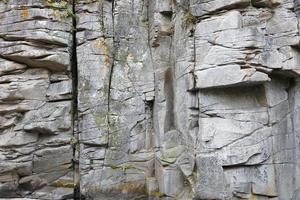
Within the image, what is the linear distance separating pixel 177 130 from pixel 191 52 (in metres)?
2.51

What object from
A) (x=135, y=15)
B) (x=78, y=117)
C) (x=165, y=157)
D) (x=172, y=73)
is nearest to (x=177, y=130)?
(x=165, y=157)

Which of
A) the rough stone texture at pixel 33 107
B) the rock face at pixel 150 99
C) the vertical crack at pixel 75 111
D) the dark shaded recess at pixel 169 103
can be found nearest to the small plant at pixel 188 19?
the rock face at pixel 150 99

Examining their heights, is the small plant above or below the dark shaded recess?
above

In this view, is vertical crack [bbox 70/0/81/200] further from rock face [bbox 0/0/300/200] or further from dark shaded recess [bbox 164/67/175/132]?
dark shaded recess [bbox 164/67/175/132]

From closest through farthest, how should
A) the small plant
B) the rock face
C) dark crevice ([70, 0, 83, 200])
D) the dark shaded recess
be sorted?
the rock face
the small plant
the dark shaded recess
dark crevice ([70, 0, 83, 200])

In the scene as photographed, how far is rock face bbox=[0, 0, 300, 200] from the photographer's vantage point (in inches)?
449

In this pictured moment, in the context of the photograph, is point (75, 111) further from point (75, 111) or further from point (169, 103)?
point (169, 103)

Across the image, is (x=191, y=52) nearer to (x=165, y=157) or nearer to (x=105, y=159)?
(x=165, y=157)

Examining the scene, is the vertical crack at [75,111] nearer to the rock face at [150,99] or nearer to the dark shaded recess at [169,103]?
the rock face at [150,99]

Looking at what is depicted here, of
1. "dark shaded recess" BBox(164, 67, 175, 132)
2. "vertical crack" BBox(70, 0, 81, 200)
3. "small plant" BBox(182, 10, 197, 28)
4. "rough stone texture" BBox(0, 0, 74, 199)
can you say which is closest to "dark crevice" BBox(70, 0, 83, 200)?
"vertical crack" BBox(70, 0, 81, 200)

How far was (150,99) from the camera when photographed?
45.0ft

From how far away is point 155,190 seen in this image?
13.2m

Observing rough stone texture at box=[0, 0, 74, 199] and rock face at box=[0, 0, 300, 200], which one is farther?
rough stone texture at box=[0, 0, 74, 199]

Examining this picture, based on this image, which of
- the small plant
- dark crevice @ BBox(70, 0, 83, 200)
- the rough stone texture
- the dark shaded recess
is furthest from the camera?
dark crevice @ BBox(70, 0, 83, 200)
